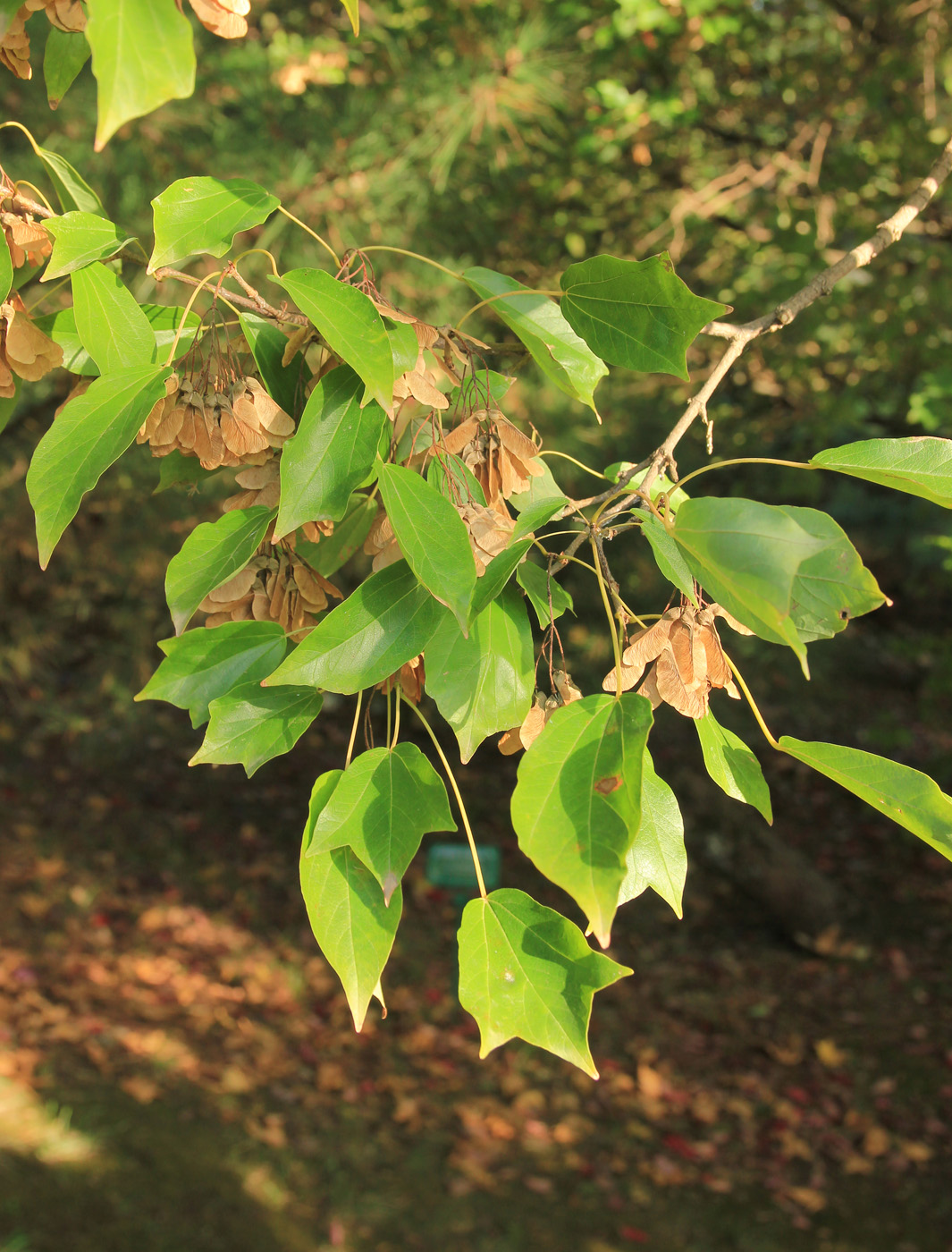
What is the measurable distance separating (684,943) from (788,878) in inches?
19.0

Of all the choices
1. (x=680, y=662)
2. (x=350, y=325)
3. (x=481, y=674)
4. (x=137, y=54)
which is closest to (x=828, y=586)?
(x=680, y=662)

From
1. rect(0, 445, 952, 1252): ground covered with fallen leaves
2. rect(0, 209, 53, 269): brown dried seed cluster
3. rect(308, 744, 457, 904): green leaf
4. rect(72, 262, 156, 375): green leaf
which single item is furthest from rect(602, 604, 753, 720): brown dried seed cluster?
rect(0, 445, 952, 1252): ground covered with fallen leaves

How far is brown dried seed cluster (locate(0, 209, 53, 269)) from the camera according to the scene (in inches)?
25.6

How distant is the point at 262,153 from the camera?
276cm

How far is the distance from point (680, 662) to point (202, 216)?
40 centimetres

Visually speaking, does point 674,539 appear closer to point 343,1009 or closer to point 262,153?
point 262,153

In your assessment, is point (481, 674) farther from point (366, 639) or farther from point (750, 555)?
point (750, 555)

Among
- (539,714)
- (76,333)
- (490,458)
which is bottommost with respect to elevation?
(539,714)

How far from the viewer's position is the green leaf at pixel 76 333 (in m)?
0.70

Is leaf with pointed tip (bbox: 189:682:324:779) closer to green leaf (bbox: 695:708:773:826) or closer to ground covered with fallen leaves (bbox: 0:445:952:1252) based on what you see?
green leaf (bbox: 695:708:773:826)

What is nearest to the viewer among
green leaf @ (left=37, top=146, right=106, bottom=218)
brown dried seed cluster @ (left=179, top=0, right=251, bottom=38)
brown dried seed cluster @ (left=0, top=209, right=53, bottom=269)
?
brown dried seed cluster @ (left=179, top=0, right=251, bottom=38)

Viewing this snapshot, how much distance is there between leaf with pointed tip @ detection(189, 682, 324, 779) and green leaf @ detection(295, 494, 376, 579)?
0.11 meters

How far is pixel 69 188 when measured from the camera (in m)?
0.77

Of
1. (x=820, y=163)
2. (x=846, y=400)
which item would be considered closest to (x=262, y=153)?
(x=820, y=163)
